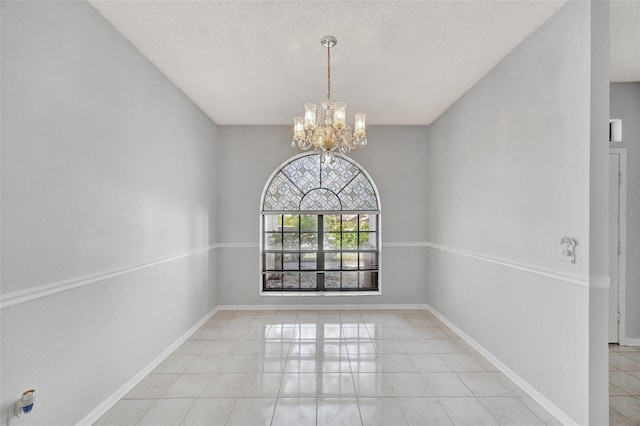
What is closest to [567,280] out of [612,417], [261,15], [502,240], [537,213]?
[537,213]

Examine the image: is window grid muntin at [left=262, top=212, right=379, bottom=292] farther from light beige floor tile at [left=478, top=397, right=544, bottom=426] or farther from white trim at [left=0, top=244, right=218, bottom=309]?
light beige floor tile at [left=478, top=397, right=544, bottom=426]

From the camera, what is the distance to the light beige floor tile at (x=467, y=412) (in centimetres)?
218

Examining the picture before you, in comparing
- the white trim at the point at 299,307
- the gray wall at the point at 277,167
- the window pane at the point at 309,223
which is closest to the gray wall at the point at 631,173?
the gray wall at the point at 277,167

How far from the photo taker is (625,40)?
2.61m

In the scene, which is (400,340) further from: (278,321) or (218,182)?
(218,182)

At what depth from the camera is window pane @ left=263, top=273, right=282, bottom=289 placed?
5.00 meters

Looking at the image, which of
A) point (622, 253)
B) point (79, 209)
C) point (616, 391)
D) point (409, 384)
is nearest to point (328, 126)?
point (79, 209)

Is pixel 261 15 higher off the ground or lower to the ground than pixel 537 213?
higher

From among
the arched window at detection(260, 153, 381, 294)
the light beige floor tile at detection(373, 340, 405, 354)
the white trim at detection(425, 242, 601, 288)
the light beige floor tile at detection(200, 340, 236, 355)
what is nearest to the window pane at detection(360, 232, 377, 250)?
the arched window at detection(260, 153, 381, 294)

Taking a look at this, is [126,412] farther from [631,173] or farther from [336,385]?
[631,173]

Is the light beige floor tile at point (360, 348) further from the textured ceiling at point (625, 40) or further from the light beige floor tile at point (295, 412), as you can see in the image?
the textured ceiling at point (625, 40)

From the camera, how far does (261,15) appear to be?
7.41 ft

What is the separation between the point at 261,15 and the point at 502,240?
107 inches

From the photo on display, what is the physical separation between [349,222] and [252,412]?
316 centimetres
